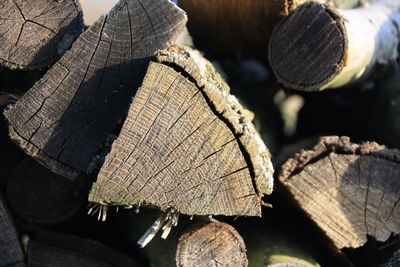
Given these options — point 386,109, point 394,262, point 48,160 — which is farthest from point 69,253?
point 386,109

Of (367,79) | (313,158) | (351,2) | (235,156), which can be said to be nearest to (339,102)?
(367,79)

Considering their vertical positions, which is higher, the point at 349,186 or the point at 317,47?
the point at 317,47

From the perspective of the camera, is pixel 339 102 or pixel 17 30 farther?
pixel 339 102

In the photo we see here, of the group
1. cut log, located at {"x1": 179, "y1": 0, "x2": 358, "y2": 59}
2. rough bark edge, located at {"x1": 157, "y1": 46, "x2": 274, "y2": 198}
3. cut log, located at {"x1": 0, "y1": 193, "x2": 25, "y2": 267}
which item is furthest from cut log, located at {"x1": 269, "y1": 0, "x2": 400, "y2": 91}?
cut log, located at {"x1": 0, "y1": 193, "x2": 25, "y2": 267}

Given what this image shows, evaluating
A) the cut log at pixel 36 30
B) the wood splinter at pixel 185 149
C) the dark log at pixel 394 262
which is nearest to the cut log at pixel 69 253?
the wood splinter at pixel 185 149

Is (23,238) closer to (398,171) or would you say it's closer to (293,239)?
(293,239)

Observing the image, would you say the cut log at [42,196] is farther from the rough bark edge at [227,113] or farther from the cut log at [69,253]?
the rough bark edge at [227,113]

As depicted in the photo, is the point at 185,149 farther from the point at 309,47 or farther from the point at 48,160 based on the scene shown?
→ the point at 309,47

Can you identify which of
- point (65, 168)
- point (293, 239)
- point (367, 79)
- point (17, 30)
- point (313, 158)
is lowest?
point (293, 239)

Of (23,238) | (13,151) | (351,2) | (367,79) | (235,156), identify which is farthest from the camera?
(351,2)
